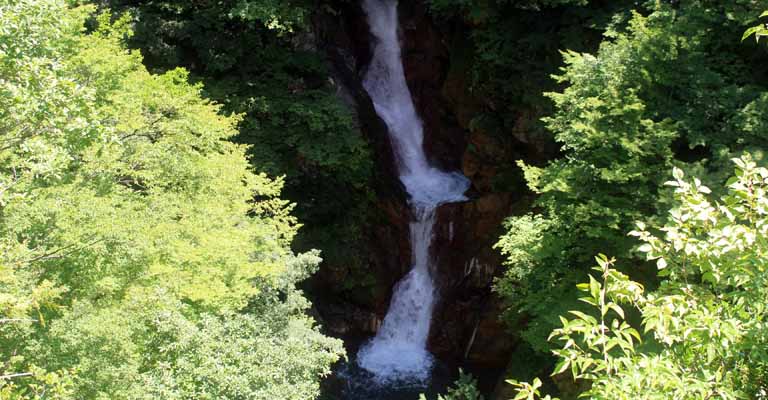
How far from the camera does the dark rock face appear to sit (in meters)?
18.8

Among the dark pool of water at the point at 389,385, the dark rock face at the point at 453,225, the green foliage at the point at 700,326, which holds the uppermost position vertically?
the dark rock face at the point at 453,225

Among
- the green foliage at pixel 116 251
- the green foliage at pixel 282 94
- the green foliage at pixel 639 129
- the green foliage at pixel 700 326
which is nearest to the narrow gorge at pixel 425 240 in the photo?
the green foliage at pixel 282 94

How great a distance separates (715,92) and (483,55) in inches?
333

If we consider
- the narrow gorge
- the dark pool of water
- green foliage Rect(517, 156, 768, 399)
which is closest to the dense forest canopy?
green foliage Rect(517, 156, 768, 399)

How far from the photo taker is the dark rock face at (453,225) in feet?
61.6

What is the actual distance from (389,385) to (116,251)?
11.8 m

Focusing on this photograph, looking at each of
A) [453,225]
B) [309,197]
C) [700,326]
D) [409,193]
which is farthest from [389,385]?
[700,326]

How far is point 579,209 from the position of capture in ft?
35.7

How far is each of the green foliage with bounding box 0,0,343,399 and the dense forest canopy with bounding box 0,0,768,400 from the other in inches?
1.9

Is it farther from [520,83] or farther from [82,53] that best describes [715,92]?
[82,53]

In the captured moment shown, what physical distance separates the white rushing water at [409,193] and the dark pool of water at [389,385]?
1.01ft

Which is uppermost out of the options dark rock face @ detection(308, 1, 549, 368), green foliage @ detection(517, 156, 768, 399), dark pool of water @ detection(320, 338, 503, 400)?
dark rock face @ detection(308, 1, 549, 368)

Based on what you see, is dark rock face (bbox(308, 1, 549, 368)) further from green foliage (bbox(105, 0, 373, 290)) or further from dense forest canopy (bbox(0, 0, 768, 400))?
green foliage (bbox(105, 0, 373, 290))

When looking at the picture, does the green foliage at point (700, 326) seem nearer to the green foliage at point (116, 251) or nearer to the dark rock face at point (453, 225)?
the green foliage at point (116, 251)
